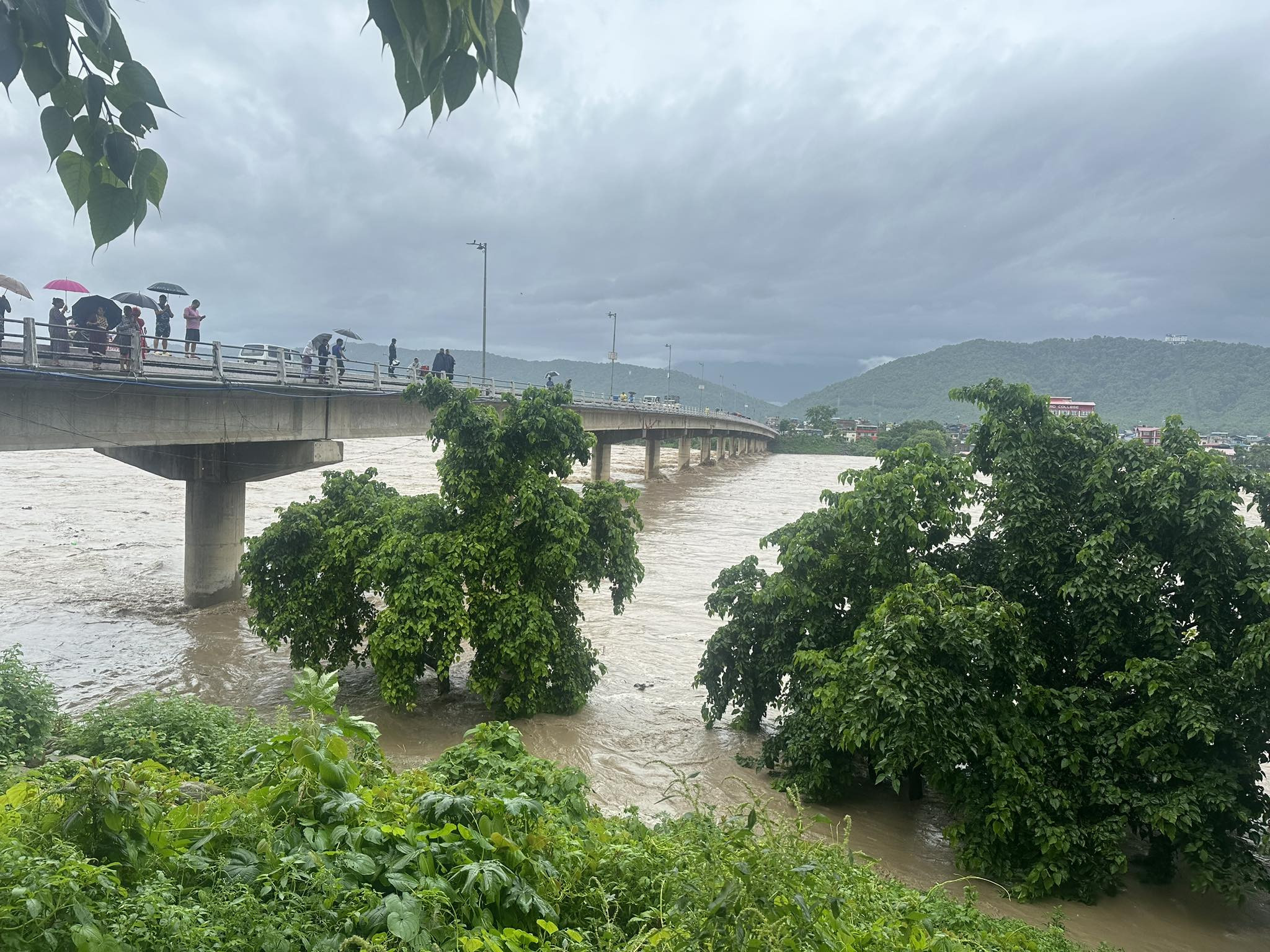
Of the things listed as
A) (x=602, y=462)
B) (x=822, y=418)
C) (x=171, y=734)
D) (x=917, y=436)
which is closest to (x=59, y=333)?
(x=171, y=734)

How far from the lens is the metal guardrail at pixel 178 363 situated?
14.0 meters

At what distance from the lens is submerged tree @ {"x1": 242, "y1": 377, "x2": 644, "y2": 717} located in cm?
1289

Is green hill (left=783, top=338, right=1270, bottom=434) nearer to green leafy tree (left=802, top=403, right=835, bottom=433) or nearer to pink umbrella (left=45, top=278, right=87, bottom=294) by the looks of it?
green leafy tree (left=802, top=403, right=835, bottom=433)

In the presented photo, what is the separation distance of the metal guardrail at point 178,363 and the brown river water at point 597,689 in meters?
5.71

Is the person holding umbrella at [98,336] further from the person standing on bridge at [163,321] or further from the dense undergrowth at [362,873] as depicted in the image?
the dense undergrowth at [362,873]

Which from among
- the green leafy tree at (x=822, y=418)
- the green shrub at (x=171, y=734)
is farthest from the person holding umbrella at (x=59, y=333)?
the green leafy tree at (x=822, y=418)

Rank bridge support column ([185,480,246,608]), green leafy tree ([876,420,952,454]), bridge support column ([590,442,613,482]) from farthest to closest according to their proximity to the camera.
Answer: green leafy tree ([876,420,952,454]) < bridge support column ([590,442,613,482]) < bridge support column ([185,480,246,608])

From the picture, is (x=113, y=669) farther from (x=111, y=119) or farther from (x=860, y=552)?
(x=111, y=119)

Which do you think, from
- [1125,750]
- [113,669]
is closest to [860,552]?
[1125,750]

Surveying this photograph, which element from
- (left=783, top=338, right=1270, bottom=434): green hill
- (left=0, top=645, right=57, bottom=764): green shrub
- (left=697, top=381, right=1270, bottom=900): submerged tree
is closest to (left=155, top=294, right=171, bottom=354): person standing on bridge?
(left=0, top=645, right=57, bottom=764): green shrub

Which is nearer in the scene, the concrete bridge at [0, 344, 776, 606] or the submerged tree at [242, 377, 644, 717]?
the submerged tree at [242, 377, 644, 717]

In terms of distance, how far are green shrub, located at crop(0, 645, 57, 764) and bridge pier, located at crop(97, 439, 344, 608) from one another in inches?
425

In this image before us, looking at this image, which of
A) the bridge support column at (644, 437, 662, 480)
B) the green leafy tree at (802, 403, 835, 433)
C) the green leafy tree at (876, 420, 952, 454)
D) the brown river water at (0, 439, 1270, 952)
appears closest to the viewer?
the brown river water at (0, 439, 1270, 952)

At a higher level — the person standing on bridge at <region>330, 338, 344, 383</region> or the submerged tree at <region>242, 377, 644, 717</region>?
the person standing on bridge at <region>330, 338, 344, 383</region>
